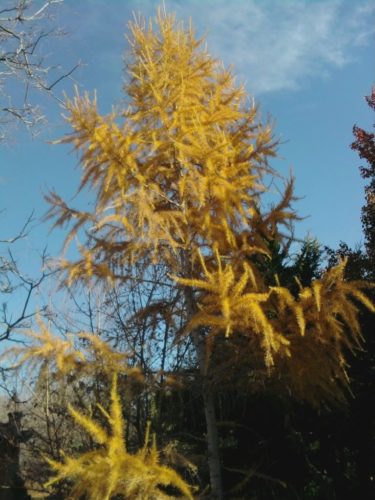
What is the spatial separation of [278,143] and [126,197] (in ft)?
8.09

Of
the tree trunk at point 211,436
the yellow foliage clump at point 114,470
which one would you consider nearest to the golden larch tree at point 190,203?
the tree trunk at point 211,436

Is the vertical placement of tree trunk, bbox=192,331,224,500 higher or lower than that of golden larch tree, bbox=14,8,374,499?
lower

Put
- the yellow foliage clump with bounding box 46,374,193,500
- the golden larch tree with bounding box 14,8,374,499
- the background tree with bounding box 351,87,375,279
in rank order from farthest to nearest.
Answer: the background tree with bounding box 351,87,375,279 → the golden larch tree with bounding box 14,8,374,499 → the yellow foliage clump with bounding box 46,374,193,500

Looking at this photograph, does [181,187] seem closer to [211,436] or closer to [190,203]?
[190,203]

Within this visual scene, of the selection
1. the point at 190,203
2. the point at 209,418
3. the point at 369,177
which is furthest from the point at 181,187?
the point at 369,177

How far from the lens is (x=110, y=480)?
4398mm

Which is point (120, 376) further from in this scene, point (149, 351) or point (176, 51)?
point (176, 51)

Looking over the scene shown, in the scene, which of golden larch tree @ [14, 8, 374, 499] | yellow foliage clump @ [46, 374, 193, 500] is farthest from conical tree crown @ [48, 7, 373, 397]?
yellow foliage clump @ [46, 374, 193, 500]

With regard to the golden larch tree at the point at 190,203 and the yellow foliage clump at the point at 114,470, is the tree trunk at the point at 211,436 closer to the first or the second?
the golden larch tree at the point at 190,203

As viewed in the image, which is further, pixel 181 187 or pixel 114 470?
pixel 181 187

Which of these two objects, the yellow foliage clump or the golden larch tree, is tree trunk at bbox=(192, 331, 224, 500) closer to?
the golden larch tree

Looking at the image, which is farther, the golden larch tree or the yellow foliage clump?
the golden larch tree

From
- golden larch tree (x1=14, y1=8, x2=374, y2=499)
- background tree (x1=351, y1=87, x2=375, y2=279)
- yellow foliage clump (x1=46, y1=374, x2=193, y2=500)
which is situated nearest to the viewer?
yellow foliage clump (x1=46, y1=374, x2=193, y2=500)

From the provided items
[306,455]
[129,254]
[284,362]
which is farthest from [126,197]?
[306,455]
